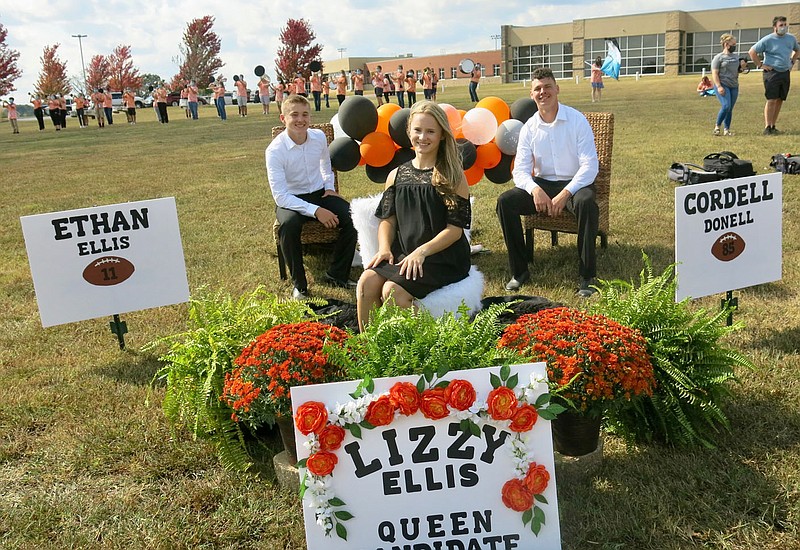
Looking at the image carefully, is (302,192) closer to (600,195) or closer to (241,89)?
(600,195)

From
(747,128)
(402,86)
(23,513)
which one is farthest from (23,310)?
(402,86)

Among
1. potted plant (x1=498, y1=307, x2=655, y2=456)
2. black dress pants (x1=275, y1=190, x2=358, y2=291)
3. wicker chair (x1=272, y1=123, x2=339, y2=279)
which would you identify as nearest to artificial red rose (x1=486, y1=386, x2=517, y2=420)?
potted plant (x1=498, y1=307, x2=655, y2=456)

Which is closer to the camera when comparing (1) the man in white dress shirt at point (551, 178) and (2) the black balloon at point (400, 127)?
(1) the man in white dress shirt at point (551, 178)

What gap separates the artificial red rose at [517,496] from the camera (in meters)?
2.15

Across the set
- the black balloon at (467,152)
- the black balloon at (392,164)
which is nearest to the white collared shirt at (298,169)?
the black balloon at (392,164)

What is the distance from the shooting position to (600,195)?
535 centimetres

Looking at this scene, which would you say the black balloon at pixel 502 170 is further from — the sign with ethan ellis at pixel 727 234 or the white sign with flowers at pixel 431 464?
the white sign with flowers at pixel 431 464

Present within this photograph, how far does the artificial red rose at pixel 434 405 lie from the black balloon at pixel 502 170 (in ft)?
12.8

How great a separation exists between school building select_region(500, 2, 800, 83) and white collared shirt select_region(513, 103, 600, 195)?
2025 inches

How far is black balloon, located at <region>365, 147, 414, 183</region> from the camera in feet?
18.8

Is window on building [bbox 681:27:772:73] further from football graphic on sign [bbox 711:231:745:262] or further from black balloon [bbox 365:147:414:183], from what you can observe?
football graphic on sign [bbox 711:231:745:262]

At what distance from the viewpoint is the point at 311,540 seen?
7.06 feet

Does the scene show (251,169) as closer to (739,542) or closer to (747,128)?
(747,128)

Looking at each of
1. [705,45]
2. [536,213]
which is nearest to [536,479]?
[536,213]
